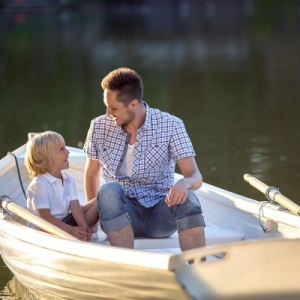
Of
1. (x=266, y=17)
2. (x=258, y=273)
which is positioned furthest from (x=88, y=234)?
(x=266, y=17)

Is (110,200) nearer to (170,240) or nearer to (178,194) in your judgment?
(178,194)

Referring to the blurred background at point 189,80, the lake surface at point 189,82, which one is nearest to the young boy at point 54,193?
the lake surface at point 189,82

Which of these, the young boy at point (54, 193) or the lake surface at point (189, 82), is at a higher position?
the young boy at point (54, 193)

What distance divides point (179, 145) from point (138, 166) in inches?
9.9

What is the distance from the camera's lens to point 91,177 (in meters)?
6.88

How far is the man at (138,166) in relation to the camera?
6.30 m

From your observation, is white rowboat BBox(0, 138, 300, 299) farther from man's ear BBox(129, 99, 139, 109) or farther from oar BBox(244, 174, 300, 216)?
man's ear BBox(129, 99, 139, 109)

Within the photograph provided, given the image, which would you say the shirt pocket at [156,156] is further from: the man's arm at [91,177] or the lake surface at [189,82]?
the lake surface at [189,82]

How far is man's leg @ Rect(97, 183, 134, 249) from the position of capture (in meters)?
6.30

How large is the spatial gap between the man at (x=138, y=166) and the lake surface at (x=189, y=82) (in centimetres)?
107

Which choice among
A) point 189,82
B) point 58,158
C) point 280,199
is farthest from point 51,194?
point 189,82

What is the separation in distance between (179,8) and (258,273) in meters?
52.1

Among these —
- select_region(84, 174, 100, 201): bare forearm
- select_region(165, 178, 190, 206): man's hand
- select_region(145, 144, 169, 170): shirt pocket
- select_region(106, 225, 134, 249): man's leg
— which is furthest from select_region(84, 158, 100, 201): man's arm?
select_region(165, 178, 190, 206): man's hand

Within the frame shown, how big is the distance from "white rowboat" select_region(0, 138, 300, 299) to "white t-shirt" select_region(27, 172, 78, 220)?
0.14 metres
